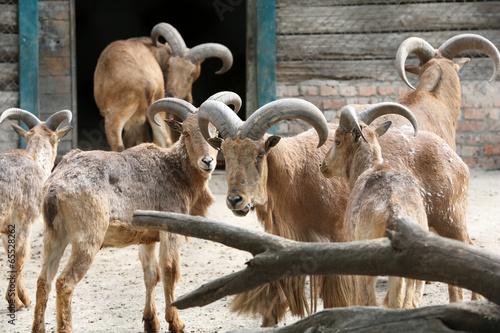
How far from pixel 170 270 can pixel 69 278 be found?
0.89 m

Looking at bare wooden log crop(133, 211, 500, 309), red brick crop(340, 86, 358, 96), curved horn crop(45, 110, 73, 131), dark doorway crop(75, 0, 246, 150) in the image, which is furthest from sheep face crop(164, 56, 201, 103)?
bare wooden log crop(133, 211, 500, 309)

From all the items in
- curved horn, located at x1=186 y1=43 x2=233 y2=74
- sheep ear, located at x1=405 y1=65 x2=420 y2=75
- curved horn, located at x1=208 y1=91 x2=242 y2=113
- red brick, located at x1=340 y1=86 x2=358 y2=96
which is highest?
curved horn, located at x1=186 y1=43 x2=233 y2=74

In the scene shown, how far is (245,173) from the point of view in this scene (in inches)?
218

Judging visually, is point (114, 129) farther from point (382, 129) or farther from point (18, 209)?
point (382, 129)

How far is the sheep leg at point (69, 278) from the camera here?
5297 millimetres

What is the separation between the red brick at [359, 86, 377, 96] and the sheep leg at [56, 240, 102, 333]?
6094mm

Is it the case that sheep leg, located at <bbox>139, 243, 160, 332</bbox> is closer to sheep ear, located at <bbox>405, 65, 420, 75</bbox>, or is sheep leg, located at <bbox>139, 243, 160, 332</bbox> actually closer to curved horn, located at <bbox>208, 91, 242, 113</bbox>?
curved horn, located at <bbox>208, 91, 242, 113</bbox>

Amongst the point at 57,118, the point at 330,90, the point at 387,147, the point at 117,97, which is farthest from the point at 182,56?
the point at 387,147

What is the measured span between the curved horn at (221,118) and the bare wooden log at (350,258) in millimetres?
2170

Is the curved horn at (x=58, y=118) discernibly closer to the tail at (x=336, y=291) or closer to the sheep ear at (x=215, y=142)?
the sheep ear at (x=215, y=142)

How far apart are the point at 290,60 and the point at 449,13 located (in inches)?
95.0

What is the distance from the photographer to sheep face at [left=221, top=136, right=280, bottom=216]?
546 cm

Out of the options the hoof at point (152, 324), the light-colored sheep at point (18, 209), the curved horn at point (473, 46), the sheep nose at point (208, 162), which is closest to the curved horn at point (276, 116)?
the sheep nose at point (208, 162)

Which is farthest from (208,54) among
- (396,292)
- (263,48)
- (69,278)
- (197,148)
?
(396,292)
